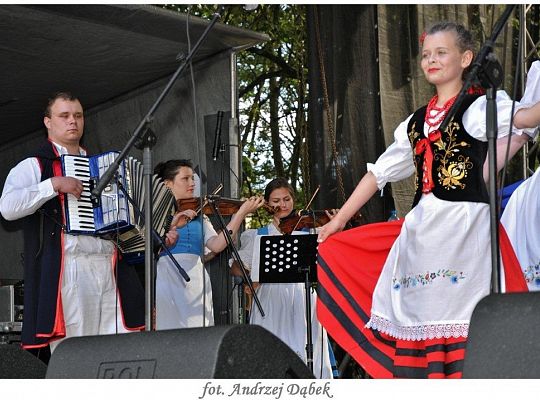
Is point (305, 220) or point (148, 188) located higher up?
point (148, 188)

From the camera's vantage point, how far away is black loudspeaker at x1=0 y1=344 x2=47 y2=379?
347cm

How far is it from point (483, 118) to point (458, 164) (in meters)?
0.21

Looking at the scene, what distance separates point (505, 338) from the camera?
2.33 m

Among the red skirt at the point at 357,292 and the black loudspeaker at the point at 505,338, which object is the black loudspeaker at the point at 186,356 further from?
the red skirt at the point at 357,292

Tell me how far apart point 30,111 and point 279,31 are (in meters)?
4.40

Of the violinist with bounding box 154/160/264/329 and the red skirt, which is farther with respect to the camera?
the violinist with bounding box 154/160/264/329

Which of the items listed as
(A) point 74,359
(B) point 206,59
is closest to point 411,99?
(B) point 206,59

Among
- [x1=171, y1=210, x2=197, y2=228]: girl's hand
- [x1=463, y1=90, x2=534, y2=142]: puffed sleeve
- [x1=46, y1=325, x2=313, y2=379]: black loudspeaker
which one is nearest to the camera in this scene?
[x1=46, y1=325, x2=313, y2=379]: black loudspeaker

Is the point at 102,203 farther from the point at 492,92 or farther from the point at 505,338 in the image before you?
the point at 505,338

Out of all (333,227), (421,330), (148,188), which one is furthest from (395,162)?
(148,188)

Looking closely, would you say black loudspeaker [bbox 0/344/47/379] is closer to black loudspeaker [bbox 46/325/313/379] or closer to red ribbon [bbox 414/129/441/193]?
black loudspeaker [bbox 46/325/313/379]

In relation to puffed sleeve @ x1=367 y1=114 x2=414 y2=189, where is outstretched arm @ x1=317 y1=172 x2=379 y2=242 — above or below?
below

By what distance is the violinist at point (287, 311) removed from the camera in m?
7.05

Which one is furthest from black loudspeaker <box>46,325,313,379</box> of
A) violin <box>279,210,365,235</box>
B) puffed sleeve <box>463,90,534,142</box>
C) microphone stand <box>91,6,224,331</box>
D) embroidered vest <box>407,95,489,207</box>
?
violin <box>279,210,365,235</box>
